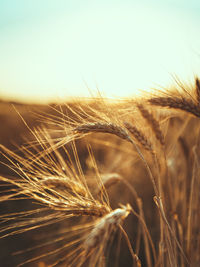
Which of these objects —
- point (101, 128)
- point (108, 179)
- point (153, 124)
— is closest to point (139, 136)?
point (153, 124)

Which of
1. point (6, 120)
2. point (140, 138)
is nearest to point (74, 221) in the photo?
point (140, 138)

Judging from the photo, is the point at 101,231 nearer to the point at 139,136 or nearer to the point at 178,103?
the point at 139,136

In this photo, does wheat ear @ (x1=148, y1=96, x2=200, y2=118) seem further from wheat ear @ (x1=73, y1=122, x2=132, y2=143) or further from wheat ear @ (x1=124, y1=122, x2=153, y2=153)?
wheat ear @ (x1=73, y1=122, x2=132, y2=143)

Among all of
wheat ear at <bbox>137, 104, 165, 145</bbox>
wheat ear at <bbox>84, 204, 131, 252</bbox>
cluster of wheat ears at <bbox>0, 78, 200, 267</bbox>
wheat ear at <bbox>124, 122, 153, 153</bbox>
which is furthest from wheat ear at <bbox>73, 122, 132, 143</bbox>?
wheat ear at <bbox>84, 204, 131, 252</bbox>

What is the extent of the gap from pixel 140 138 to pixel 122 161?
3.61ft

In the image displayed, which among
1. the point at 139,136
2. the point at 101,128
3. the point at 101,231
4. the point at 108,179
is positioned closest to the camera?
the point at 101,231

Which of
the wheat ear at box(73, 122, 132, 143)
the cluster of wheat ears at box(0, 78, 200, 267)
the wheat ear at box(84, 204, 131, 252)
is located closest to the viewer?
the wheat ear at box(84, 204, 131, 252)

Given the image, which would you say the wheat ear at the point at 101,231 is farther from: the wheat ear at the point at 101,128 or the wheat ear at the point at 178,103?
the wheat ear at the point at 178,103

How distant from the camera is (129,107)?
1.37 metres

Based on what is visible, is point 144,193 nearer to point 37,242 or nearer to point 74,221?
point 74,221

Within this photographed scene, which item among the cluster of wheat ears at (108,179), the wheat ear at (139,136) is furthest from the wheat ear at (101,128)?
the wheat ear at (139,136)

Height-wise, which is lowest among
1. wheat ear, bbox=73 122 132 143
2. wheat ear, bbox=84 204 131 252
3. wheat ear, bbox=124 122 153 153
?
wheat ear, bbox=84 204 131 252

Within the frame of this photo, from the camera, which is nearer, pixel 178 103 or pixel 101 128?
pixel 101 128

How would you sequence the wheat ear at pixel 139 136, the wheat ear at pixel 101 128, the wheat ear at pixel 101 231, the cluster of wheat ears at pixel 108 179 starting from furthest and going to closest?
the wheat ear at pixel 139 136, the wheat ear at pixel 101 128, the cluster of wheat ears at pixel 108 179, the wheat ear at pixel 101 231
